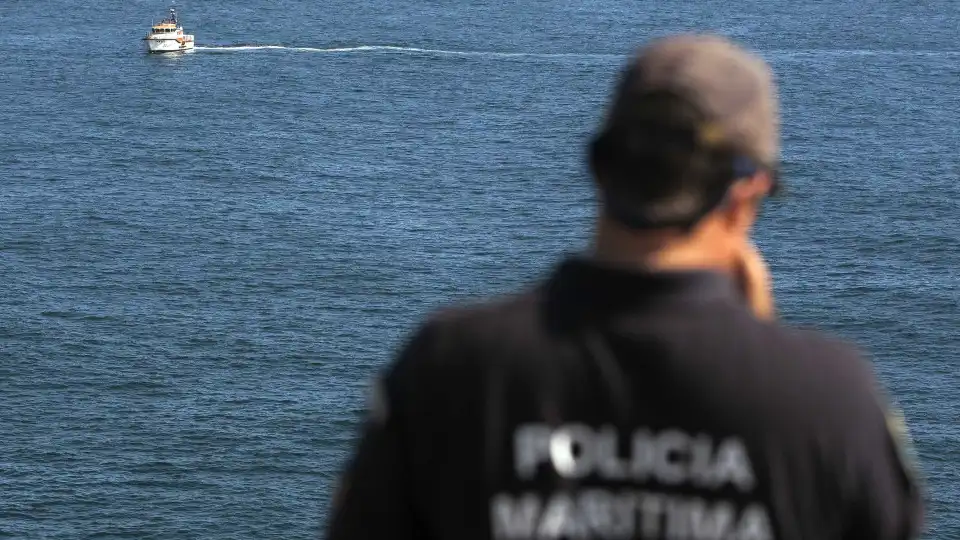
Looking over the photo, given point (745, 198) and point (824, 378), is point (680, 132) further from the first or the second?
point (824, 378)

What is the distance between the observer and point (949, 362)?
12300 cm

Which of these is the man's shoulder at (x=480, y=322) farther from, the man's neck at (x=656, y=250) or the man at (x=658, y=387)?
the man's neck at (x=656, y=250)

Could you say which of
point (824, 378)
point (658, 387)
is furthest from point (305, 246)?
point (824, 378)

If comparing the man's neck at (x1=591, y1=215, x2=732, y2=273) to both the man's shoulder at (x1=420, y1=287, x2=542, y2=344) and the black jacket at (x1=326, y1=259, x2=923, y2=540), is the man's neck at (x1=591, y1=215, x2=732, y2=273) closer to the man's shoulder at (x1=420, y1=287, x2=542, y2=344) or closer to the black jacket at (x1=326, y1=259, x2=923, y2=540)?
the black jacket at (x1=326, y1=259, x2=923, y2=540)

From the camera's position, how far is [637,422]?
450 centimetres

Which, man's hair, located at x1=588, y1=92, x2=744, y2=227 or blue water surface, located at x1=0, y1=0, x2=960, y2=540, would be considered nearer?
man's hair, located at x1=588, y1=92, x2=744, y2=227

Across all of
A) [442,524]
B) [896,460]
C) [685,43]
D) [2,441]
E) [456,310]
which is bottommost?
[2,441]

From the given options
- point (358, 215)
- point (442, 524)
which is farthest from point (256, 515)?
point (442, 524)

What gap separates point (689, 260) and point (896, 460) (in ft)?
2.64

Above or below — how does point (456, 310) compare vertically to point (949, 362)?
above

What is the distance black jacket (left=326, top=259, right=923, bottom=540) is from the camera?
444 centimetres

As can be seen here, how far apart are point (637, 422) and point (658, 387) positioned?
0.38ft

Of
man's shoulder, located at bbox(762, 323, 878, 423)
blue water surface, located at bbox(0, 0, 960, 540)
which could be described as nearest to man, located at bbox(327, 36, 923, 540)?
man's shoulder, located at bbox(762, 323, 878, 423)

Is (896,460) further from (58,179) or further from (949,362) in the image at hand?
(58,179)
